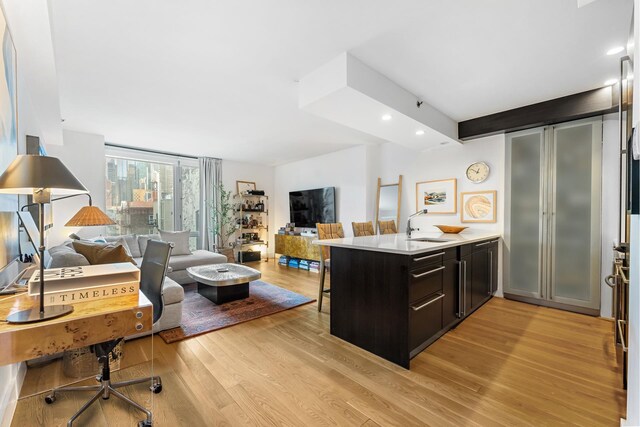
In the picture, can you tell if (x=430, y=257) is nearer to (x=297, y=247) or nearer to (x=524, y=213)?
(x=524, y=213)

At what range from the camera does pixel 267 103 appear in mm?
3285

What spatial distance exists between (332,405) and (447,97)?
3262 millimetres

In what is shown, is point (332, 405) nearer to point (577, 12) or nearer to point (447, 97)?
point (577, 12)

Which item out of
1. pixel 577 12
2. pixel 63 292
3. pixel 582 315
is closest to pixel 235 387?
pixel 63 292

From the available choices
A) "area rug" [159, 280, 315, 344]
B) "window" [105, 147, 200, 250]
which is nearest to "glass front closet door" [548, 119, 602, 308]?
"area rug" [159, 280, 315, 344]

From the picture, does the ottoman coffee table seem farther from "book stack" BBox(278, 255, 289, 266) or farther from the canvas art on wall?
"book stack" BBox(278, 255, 289, 266)

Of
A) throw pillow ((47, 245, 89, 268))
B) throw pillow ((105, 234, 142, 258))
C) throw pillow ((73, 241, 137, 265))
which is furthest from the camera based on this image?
throw pillow ((105, 234, 142, 258))

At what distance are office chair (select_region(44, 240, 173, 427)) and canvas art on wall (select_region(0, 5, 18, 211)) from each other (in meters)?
0.79

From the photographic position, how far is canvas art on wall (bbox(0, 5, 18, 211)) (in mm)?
1332

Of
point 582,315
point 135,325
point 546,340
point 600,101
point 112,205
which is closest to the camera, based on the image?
point 135,325

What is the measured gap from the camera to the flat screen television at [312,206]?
571 cm

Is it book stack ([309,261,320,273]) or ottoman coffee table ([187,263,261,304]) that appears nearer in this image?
ottoman coffee table ([187,263,261,304])

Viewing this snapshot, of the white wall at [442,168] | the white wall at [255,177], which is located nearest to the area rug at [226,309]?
the white wall at [442,168]

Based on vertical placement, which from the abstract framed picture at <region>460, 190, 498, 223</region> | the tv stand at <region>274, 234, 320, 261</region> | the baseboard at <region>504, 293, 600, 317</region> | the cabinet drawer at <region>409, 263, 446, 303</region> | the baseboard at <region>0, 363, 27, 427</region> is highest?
the abstract framed picture at <region>460, 190, 498, 223</region>
